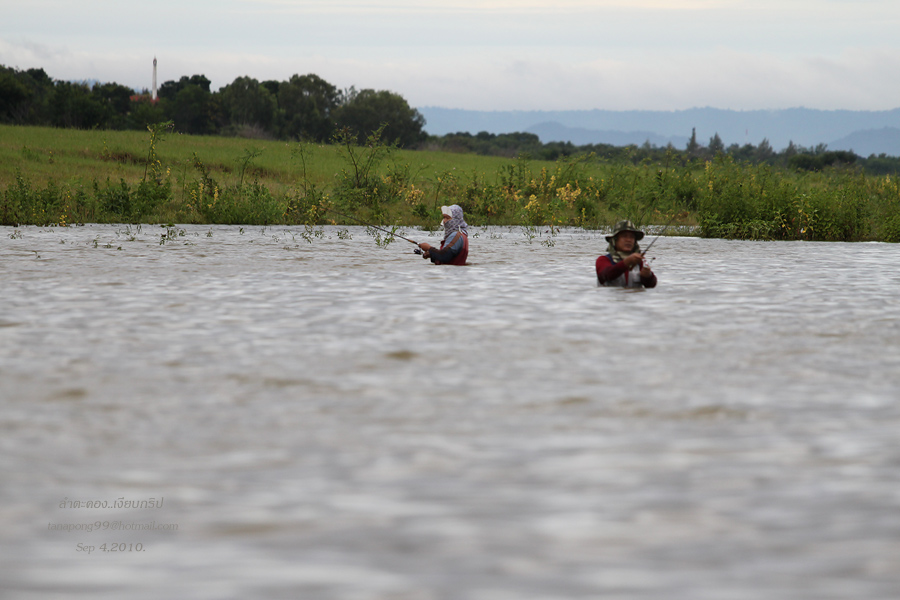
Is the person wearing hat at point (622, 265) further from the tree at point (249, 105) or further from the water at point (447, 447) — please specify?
the tree at point (249, 105)

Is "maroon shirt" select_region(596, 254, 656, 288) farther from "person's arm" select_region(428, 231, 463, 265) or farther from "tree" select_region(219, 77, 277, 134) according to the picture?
"tree" select_region(219, 77, 277, 134)

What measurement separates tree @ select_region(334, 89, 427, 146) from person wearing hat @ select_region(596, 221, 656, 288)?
7001 centimetres

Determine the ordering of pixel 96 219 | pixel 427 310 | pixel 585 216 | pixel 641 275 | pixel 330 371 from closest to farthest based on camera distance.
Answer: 1. pixel 330 371
2. pixel 427 310
3. pixel 641 275
4. pixel 96 219
5. pixel 585 216

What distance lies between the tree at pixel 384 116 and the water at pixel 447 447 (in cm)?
7281

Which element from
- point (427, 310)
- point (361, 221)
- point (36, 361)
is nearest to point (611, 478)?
point (36, 361)

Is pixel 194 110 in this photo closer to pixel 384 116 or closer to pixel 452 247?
pixel 384 116

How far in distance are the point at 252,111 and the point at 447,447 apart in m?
77.7

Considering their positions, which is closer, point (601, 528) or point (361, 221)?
point (601, 528)

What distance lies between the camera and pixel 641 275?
1003cm

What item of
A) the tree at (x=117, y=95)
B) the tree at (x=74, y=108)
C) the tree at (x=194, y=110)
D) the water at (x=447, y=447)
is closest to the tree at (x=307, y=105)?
the tree at (x=194, y=110)

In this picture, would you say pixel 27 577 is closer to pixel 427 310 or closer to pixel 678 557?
pixel 678 557

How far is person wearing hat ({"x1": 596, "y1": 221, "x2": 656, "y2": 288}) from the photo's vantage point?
10041 mm

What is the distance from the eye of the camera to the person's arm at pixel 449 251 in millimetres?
12477

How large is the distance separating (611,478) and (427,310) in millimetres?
4871
